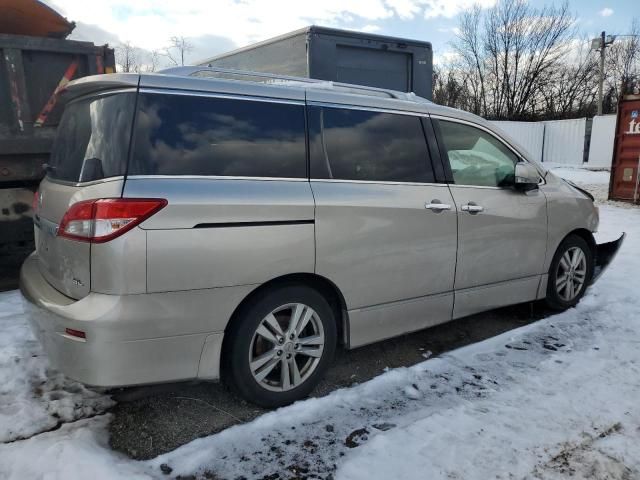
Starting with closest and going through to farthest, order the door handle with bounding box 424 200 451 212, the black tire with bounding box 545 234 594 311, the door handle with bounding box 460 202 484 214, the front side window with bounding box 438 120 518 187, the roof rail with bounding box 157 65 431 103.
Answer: the roof rail with bounding box 157 65 431 103, the door handle with bounding box 424 200 451 212, the door handle with bounding box 460 202 484 214, the front side window with bounding box 438 120 518 187, the black tire with bounding box 545 234 594 311

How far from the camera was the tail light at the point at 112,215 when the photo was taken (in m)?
2.40

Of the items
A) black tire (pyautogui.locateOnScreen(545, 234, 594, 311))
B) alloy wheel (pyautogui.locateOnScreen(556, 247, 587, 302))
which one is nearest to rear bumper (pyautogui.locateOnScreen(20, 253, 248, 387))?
black tire (pyautogui.locateOnScreen(545, 234, 594, 311))

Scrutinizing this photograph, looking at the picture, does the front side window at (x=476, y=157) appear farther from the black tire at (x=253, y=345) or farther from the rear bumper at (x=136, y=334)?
the rear bumper at (x=136, y=334)

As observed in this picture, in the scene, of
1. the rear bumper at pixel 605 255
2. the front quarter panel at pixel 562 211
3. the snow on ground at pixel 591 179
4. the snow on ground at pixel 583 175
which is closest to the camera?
the front quarter panel at pixel 562 211

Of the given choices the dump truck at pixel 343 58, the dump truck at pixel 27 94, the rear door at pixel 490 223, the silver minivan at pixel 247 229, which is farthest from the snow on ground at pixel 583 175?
the dump truck at pixel 27 94

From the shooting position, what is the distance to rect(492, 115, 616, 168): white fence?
24.2m

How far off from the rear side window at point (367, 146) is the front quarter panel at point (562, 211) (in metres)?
1.44

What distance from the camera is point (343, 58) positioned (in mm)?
7059

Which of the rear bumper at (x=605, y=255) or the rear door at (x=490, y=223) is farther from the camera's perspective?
the rear bumper at (x=605, y=255)

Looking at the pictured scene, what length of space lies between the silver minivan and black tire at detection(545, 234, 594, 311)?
2.99 ft

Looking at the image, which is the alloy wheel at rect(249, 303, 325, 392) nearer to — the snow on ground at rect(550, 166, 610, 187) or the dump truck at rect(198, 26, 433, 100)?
the dump truck at rect(198, 26, 433, 100)

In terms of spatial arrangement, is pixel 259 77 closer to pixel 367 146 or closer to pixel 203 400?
pixel 367 146

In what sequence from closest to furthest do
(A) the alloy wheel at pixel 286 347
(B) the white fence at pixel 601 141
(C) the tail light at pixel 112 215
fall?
(C) the tail light at pixel 112 215 → (A) the alloy wheel at pixel 286 347 → (B) the white fence at pixel 601 141

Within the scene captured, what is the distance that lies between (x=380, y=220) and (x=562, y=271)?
2.37 m
